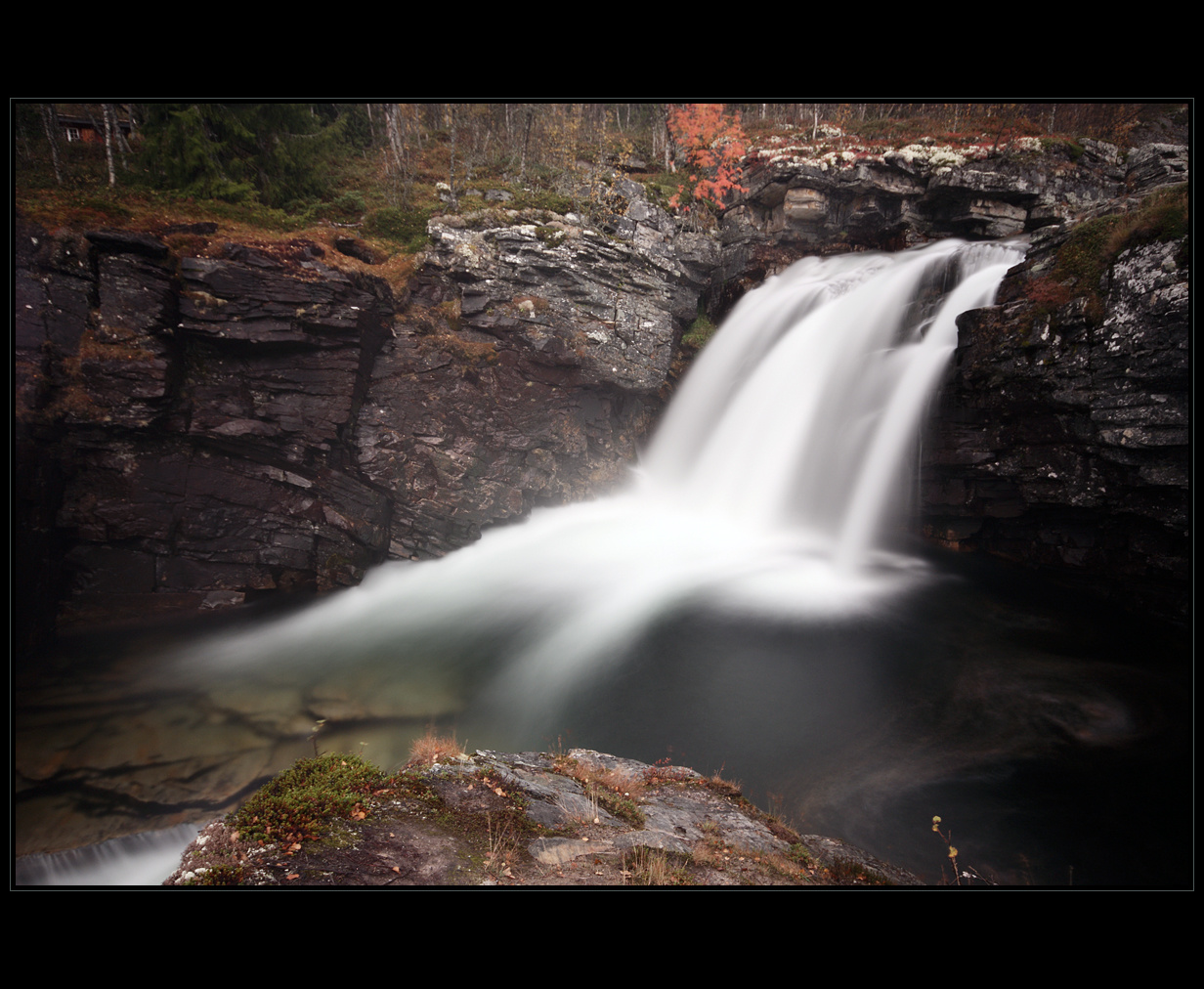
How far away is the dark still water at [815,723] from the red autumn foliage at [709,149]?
1622cm

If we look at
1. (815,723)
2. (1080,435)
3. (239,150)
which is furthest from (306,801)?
(239,150)

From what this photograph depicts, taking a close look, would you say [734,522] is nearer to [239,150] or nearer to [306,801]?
[306,801]

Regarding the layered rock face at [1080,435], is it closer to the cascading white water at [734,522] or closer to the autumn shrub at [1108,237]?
the autumn shrub at [1108,237]

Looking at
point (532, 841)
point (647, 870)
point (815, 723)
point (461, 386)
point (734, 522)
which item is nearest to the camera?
point (647, 870)

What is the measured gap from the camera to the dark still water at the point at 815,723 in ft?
19.7

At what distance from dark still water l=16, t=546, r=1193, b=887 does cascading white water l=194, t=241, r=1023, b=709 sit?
60cm

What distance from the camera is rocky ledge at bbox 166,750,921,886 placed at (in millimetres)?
3189

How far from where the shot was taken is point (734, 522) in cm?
1524

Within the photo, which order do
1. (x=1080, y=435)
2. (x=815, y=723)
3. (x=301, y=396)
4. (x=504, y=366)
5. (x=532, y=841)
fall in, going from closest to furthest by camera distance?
(x=532, y=841) < (x=815, y=723) < (x=1080, y=435) < (x=301, y=396) < (x=504, y=366)

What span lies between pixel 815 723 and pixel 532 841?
5525 millimetres

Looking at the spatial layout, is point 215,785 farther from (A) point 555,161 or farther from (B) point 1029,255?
(A) point 555,161

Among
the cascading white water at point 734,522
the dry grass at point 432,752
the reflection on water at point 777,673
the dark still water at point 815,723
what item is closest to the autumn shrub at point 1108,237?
the cascading white water at point 734,522

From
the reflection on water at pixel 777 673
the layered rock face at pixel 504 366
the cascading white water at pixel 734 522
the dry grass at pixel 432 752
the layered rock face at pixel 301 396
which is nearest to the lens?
the dry grass at pixel 432 752

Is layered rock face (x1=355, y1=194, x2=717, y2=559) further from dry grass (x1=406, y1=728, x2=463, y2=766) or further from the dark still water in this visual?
dry grass (x1=406, y1=728, x2=463, y2=766)
